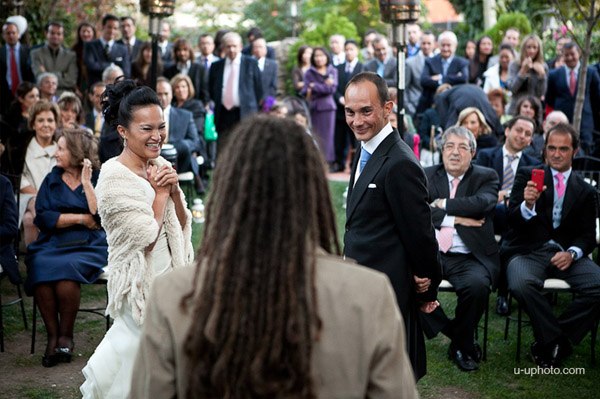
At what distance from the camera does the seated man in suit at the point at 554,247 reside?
22.5 ft

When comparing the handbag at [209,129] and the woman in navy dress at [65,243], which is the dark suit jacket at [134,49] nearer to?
the handbag at [209,129]

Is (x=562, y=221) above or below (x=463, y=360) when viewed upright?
above

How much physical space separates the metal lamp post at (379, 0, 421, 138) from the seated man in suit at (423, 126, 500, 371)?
1338 mm

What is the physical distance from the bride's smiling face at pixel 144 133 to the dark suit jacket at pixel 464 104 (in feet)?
22.2

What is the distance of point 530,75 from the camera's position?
12.6 metres

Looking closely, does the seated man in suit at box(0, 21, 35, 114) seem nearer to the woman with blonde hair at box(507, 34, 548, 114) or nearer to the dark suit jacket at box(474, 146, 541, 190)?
the woman with blonde hair at box(507, 34, 548, 114)

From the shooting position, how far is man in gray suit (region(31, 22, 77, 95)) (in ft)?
46.1

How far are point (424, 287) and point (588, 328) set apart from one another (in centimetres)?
259

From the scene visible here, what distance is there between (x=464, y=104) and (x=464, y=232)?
14.1 feet

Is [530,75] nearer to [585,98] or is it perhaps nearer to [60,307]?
[585,98]

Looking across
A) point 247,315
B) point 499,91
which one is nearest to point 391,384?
point 247,315

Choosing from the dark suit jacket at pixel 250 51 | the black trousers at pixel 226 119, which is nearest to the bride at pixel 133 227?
the black trousers at pixel 226 119

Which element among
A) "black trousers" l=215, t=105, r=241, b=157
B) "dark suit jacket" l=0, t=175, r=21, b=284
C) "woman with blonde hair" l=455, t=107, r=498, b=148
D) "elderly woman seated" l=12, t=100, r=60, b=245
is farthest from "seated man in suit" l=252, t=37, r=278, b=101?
"dark suit jacket" l=0, t=175, r=21, b=284

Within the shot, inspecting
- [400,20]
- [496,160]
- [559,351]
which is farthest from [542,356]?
[400,20]
